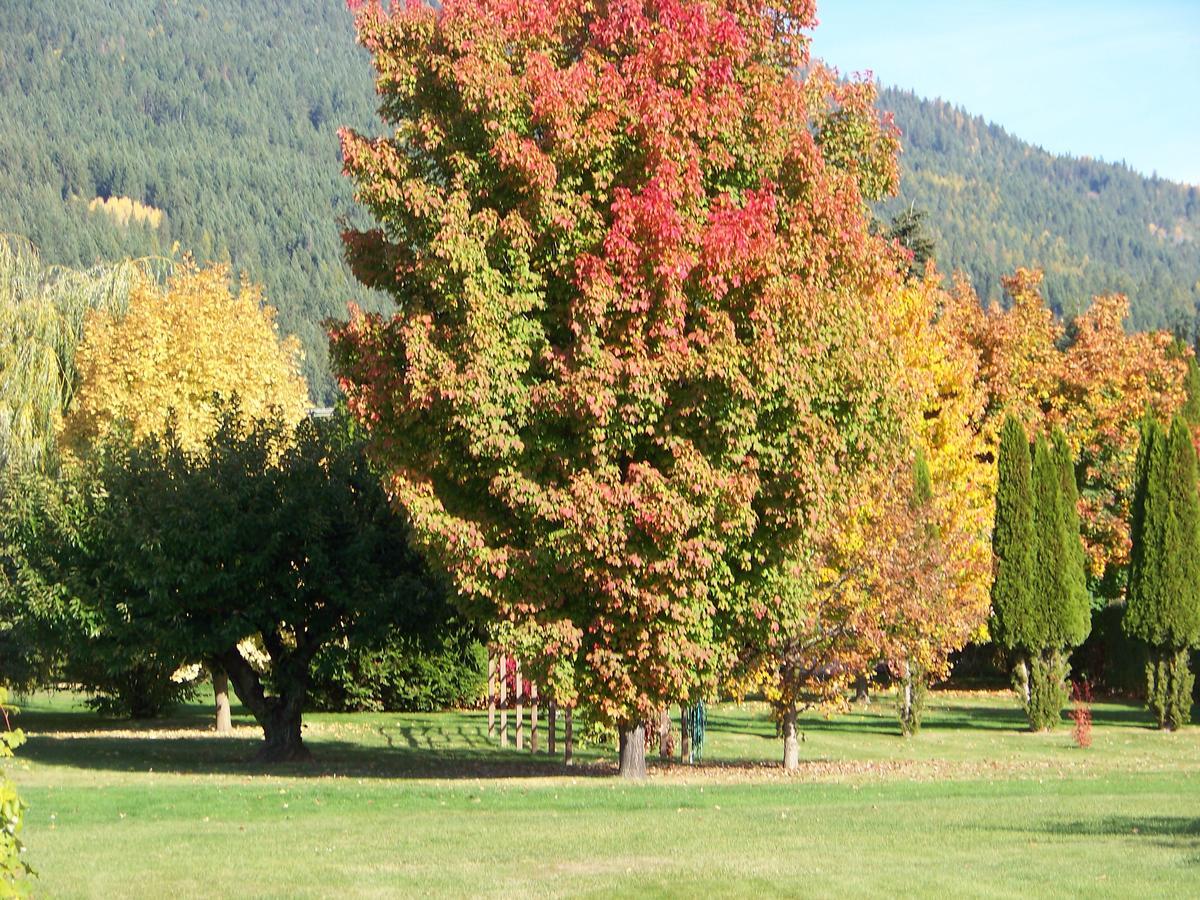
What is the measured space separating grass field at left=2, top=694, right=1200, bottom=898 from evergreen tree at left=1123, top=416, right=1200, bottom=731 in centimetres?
462

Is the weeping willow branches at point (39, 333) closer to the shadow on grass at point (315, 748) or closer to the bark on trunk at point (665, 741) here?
the shadow on grass at point (315, 748)

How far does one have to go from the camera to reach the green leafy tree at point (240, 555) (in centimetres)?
2108

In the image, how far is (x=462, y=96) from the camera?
55.2ft


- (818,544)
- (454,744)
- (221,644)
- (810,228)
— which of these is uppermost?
(810,228)

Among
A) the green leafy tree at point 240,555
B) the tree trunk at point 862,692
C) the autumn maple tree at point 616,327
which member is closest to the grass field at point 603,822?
the green leafy tree at point 240,555

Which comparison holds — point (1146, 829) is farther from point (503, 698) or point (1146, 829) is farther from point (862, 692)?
point (862, 692)

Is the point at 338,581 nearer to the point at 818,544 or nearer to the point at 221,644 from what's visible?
the point at 221,644

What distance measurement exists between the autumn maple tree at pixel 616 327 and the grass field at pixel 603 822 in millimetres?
2679

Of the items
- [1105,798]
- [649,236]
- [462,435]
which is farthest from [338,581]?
[1105,798]

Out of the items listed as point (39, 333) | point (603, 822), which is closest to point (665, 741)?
point (603, 822)

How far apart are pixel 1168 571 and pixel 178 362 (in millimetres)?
23629

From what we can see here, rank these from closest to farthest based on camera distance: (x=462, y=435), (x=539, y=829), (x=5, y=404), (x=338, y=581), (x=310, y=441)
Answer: (x=539, y=829) → (x=462, y=435) → (x=338, y=581) → (x=310, y=441) → (x=5, y=404)

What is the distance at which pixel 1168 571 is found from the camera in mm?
30719

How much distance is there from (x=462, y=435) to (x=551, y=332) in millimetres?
1757
